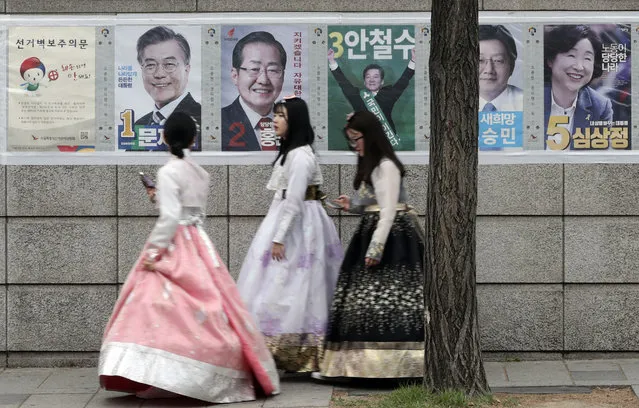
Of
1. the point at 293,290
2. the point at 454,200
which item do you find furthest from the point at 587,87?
the point at 293,290

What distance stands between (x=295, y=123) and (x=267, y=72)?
0.89m

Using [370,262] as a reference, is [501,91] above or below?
above

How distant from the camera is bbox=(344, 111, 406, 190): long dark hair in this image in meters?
7.72

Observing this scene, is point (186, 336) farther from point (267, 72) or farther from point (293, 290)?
point (267, 72)

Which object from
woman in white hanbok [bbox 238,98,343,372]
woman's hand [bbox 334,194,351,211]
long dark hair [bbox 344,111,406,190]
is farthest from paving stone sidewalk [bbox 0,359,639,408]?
long dark hair [bbox 344,111,406,190]

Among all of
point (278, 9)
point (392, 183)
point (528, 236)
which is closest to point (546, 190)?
point (528, 236)

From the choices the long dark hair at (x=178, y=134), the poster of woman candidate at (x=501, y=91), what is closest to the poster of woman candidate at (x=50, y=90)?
the long dark hair at (x=178, y=134)

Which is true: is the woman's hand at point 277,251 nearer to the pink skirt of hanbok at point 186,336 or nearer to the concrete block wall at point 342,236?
the pink skirt of hanbok at point 186,336

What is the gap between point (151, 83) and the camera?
8953 mm

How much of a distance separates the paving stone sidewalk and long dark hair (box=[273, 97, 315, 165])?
170 cm

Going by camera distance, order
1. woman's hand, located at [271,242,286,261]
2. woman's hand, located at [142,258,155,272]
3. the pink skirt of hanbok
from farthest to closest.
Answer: woman's hand, located at [271,242,286,261] < woman's hand, located at [142,258,155,272] < the pink skirt of hanbok

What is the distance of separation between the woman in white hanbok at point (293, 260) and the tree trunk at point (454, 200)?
1228mm

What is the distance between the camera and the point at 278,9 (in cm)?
888

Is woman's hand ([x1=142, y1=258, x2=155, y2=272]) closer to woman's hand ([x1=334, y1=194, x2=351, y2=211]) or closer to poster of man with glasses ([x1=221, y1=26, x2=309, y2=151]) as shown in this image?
woman's hand ([x1=334, y1=194, x2=351, y2=211])
